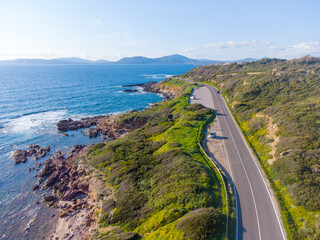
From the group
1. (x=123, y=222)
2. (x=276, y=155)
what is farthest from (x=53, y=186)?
(x=276, y=155)

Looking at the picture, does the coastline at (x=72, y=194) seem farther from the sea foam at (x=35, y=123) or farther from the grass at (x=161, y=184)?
the sea foam at (x=35, y=123)

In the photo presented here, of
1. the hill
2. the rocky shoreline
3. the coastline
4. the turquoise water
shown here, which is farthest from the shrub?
the turquoise water

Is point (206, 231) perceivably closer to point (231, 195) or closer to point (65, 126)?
point (231, 195)

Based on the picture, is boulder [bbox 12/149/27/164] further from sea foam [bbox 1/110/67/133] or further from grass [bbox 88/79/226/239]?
grass [bbox 88/79/226/239]

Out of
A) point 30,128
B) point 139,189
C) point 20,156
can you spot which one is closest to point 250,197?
point 139,189

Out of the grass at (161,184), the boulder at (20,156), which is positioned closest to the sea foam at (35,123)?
the boulder at (20,156)

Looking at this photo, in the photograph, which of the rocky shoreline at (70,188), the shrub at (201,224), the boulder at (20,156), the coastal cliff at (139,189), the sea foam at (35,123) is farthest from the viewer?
→ the sea foam at (35,123)
